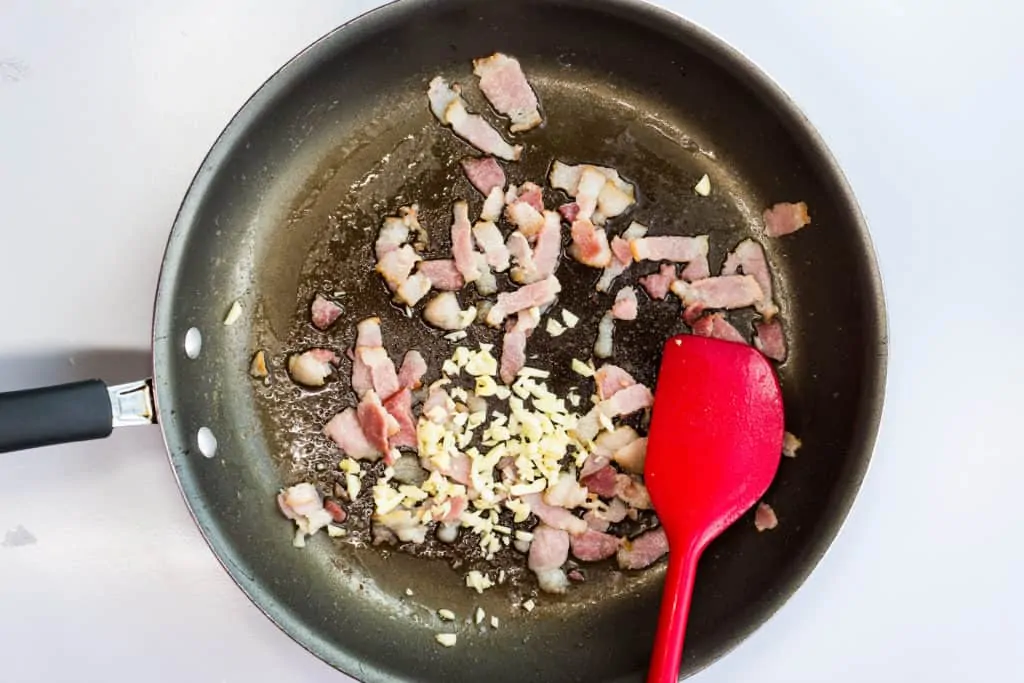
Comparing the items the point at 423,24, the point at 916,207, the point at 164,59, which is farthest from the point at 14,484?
the point at 916,207

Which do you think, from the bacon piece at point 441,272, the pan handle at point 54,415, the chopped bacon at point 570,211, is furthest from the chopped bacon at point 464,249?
the pan handle at point 54,415

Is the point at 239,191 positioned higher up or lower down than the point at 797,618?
higher up

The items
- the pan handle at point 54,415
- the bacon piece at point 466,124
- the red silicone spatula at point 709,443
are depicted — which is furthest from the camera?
the bacon piece at point 466,124

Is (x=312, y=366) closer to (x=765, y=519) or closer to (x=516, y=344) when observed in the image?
(x=516, y=344)

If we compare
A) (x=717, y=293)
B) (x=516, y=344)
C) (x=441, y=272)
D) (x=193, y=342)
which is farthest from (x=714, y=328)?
(x=193, y=342)

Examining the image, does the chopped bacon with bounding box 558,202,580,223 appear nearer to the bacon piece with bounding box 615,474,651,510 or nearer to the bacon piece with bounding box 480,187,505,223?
the bacon piece with bounding box 480,187,505,223

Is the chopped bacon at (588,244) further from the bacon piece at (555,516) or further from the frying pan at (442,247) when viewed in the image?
the bacon piece at (555,516)

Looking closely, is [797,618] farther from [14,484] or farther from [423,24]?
[14,484]

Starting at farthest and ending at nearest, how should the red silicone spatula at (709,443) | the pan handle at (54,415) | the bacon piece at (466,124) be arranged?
the bacon piece at (466,124)
the red silicone spatula at (709,443)
the pan handle at (54,415)
